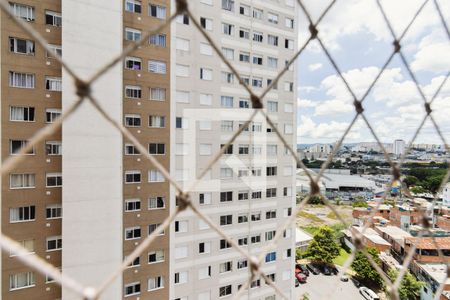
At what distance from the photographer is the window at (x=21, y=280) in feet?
10.1

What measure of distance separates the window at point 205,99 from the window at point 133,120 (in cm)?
92

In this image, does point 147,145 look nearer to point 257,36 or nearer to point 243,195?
point 243,195

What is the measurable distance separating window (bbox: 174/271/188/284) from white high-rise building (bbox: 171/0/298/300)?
0.6 inches

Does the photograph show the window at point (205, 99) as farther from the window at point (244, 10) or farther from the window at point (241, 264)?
the window at point (241, 264)

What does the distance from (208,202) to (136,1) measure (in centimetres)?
295

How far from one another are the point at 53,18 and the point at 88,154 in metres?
1.62

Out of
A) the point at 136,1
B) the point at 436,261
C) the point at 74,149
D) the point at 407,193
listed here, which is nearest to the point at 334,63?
the point at 407,193

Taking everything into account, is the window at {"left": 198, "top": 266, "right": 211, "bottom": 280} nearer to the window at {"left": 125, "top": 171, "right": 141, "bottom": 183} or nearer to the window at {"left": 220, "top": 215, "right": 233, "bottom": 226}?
the window at {"left": 220, "top": 215, "right": 233, "bottom": 226}

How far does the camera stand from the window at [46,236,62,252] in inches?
127

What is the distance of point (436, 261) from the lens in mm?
6785

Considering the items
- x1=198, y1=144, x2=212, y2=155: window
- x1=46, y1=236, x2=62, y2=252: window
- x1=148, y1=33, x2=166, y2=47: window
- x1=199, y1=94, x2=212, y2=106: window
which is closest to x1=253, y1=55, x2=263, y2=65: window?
x1=199, y1=94, x2=212, y2=106: window

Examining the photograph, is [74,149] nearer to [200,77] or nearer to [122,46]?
[122,46]

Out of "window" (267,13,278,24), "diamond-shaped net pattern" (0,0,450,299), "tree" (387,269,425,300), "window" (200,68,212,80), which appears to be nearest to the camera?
"diamond-shaped net pattern" (0,0,450,299)

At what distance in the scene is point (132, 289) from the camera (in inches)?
146
